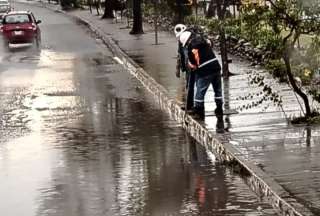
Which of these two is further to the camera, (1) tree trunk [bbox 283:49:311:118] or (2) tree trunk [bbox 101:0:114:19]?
(2) tree trunk [bbox 101:0:114:19]

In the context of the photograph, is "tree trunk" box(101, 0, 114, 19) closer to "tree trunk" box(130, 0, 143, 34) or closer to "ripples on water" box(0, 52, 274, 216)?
"tree trunk" box(130, 0, 143, 34)

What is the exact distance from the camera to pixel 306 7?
1122cm

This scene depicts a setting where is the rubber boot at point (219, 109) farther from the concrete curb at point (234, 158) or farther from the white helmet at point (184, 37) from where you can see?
the white helmet at point (184, 37)

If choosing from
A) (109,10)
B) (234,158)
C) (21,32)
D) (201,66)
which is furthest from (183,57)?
(109,10)

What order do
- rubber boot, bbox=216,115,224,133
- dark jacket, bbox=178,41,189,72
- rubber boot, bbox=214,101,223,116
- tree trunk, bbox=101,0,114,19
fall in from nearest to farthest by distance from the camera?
rubber boot, bbox=216,115,224,133
rubber boot, bbox=214,101,223,116
dark jacket, bbox=178,41,189,72
tree trunk, bbox=101,0,114,19

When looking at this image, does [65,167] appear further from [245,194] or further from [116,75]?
[116,75]

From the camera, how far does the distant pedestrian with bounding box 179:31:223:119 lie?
13.8 meters

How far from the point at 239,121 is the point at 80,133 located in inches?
102

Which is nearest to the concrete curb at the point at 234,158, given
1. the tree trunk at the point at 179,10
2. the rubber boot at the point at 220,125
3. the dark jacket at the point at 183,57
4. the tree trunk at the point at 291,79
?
the rubber boot at the point at 220,125

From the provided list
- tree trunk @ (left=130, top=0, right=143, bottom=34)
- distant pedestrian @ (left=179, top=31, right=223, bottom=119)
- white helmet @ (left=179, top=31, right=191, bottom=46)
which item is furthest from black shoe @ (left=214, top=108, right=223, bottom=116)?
tree trunk @ (left=130, top=0, right=143, bottom=34)

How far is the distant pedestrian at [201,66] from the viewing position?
13.8 meters

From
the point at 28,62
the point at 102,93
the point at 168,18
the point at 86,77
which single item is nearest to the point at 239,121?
the point at 102,93

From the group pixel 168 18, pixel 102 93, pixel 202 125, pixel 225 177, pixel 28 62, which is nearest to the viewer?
pixel 225 177

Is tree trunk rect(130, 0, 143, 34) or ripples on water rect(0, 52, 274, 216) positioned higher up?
tree trunk rect(130, 0, 143, 34)
